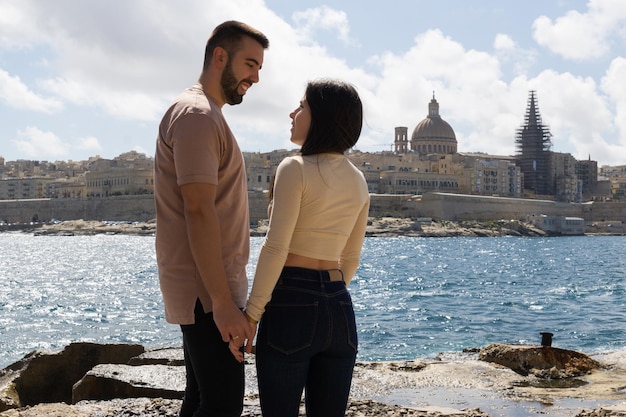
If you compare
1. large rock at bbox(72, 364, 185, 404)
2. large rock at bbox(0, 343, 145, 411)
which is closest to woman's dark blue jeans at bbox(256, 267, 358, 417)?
large rock at bbox(72, 364, 185, 404)

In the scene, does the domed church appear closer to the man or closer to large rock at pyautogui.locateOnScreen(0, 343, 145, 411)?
large rock at pyautogui.locateOnScreen(0, 343, 145, 411)

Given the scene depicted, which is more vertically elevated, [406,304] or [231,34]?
[231,34]

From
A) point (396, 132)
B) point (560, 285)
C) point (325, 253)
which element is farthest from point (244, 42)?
point (396, 132)

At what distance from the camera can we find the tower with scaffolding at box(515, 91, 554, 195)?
93312 millimetres

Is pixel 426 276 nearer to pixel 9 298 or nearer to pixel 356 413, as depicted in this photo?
pixel 9 298

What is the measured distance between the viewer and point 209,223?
2.56 m

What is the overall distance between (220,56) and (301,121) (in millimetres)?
352

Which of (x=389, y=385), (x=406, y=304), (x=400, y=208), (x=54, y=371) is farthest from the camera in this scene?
(x=400, y=208)

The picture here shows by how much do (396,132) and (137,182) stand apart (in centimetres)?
3598

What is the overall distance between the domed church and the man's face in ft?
325

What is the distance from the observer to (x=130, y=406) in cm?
456

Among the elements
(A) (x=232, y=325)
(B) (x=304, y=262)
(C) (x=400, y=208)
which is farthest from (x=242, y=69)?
(C) (x=400, y=208)

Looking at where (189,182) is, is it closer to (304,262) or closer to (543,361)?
(304,262)

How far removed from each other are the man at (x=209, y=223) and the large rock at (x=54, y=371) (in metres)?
4.13
